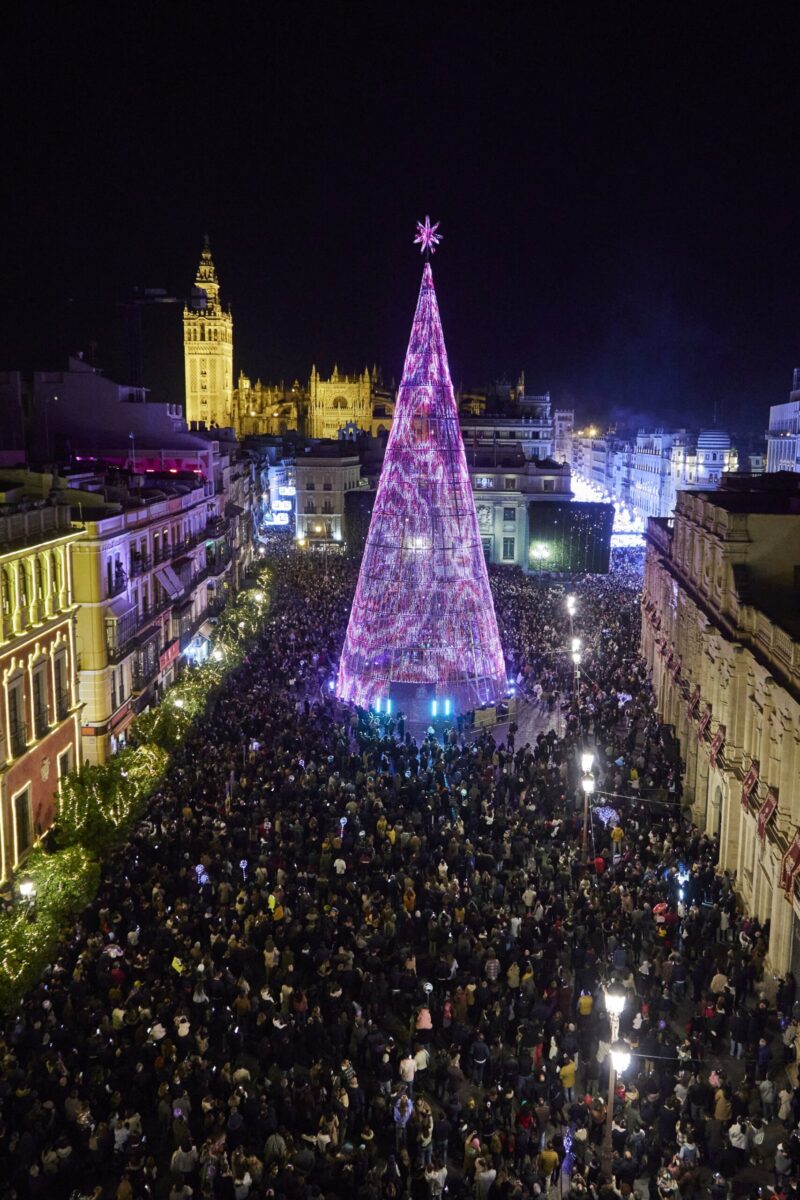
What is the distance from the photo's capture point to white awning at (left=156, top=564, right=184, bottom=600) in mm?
36125

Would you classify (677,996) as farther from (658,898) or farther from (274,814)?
(274,814)

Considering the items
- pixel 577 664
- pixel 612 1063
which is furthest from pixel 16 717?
pixel 577 664

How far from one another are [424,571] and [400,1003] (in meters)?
18.5

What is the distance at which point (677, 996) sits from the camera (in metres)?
17.5

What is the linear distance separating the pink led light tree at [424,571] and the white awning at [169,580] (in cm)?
756

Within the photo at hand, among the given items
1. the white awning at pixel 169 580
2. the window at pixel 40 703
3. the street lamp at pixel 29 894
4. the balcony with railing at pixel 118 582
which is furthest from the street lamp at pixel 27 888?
the white awning at pixel 169 580

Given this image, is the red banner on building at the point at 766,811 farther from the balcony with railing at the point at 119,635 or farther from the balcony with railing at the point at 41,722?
the balcony with railing at the point at 119,635

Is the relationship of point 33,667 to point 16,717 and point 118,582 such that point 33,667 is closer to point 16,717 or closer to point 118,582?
point 16,717

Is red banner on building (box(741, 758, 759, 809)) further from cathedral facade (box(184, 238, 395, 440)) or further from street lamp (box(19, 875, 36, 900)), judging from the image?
cathedral facade (box(184, 238, 395, 440))

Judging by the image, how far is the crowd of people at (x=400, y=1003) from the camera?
42.2 feet

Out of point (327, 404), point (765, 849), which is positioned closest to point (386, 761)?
point (765, 849)

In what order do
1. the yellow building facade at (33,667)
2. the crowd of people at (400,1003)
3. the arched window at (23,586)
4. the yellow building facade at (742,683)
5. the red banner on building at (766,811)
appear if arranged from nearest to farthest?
the crowd of people at (400,1003) → the yellow building facade at (742,683) → the red banner on building at (766,811) → the yellow building facade at (33,667) → the arched window at (23,586)

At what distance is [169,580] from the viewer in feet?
122

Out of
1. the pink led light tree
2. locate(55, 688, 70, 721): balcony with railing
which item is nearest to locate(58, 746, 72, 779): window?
locate(55, 688, 70, 721): balcony with railing
